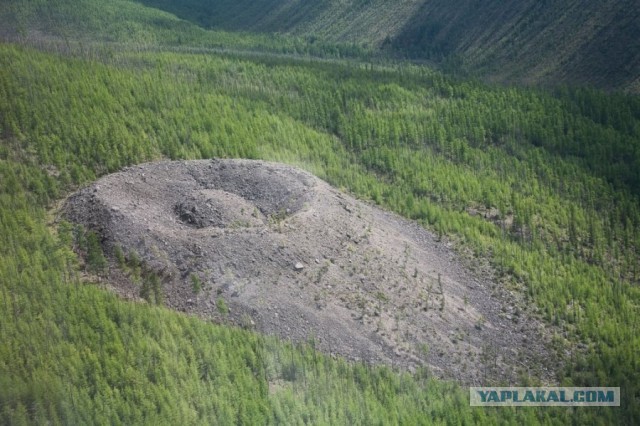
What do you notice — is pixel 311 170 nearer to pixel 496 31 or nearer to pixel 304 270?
pixel 304 270

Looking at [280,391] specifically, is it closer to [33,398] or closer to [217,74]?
[33,398]

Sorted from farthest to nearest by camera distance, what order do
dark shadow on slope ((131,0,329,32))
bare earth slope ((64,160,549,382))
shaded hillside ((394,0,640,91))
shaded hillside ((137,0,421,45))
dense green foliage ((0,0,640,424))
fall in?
dark shadow on slope ((131,0,329,32)) → shaded hillside ((137,0,421,45)) → shaded hillside ((394,0,640,91)) → bare earth slope ((64,160,549,382)) → dense green foliage ((0,0,640,424))

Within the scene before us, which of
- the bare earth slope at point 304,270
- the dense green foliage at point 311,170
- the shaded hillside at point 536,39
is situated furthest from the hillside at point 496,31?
the bare earth slope at point 304,270

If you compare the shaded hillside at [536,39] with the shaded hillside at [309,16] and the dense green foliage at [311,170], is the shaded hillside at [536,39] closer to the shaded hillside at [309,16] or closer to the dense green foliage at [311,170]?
the shaded hillside at [309,16]

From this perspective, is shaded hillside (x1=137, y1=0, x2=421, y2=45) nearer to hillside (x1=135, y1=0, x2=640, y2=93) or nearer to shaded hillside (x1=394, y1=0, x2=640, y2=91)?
hillside (x1=135, y1=0, x2=640, y2=93)

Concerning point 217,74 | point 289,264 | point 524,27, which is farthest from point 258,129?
point 524,27

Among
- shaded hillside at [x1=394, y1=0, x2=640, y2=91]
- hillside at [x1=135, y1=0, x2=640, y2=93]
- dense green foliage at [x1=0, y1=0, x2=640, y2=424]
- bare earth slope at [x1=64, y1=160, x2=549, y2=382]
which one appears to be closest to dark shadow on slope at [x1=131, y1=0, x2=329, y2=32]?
hillside at [x1=135, y1=0, x2=640, y2=93]
